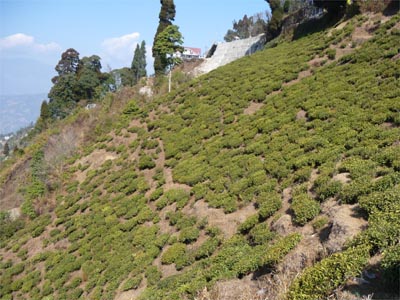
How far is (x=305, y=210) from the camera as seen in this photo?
11039 millimetres

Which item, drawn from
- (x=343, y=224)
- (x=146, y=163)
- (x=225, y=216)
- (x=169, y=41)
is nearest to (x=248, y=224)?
(x=225, y=216)

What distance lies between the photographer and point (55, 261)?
19.9m

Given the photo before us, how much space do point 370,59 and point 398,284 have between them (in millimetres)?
19199

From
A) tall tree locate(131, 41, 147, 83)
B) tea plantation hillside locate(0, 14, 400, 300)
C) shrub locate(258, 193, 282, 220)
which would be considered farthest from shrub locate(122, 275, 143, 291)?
tall tree locate(131, 41, 147, 83)

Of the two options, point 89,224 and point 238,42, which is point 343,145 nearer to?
point 89,224

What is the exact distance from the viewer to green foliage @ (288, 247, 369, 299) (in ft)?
20.8

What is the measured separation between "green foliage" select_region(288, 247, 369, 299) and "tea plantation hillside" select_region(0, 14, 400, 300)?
3 cm

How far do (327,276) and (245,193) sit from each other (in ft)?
28.2

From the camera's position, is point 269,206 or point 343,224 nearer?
point 343,224

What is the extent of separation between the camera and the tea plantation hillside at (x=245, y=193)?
8797 mm

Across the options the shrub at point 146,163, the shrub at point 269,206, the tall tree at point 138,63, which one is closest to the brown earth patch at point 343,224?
the shrub at point 269,206

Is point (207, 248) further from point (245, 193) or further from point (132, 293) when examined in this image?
point (132, 293)

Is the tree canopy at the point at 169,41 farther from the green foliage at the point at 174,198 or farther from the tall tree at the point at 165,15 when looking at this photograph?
the green foliage at the point at 174,198

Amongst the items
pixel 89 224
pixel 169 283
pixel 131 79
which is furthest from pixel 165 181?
pixel 131 79
